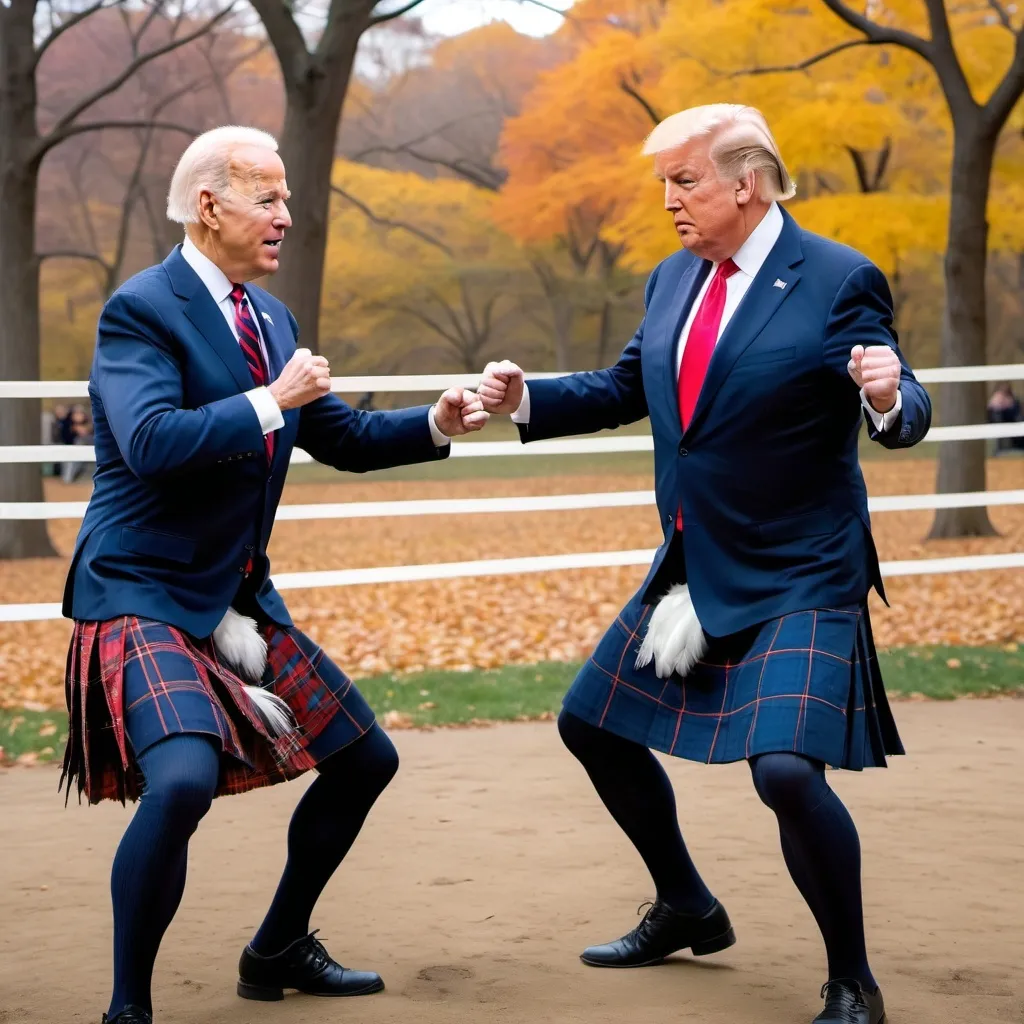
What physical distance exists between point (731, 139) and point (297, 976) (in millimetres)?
2403

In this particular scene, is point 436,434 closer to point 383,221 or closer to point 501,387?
point 501,387

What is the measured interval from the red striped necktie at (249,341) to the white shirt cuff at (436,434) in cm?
57

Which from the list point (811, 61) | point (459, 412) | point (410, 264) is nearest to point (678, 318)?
point (459, 412)

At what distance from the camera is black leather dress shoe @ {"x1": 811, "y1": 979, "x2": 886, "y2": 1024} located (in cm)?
369

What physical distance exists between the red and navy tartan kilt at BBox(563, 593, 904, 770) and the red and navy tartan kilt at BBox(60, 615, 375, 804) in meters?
0.67

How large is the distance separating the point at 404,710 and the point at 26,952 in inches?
145

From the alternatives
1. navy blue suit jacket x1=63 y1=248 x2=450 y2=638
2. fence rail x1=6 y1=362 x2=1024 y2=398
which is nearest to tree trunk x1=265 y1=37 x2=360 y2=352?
fence rail x1=6 y1=362 x2=1024 y2=398

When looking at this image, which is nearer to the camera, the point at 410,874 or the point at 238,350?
the point at 238,350

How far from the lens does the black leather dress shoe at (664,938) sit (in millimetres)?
4285

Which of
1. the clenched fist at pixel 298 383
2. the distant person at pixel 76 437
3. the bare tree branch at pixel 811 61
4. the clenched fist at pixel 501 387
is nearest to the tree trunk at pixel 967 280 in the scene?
the bare tree branch at pixel 811 61

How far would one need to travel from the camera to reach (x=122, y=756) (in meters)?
3.64

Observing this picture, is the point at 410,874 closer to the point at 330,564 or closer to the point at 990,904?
the point at 990,904

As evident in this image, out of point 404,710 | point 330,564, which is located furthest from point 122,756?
point 330,564

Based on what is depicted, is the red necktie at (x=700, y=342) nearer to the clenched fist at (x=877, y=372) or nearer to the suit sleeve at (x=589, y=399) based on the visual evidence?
the suit sleeve at (x=589, y=399)
